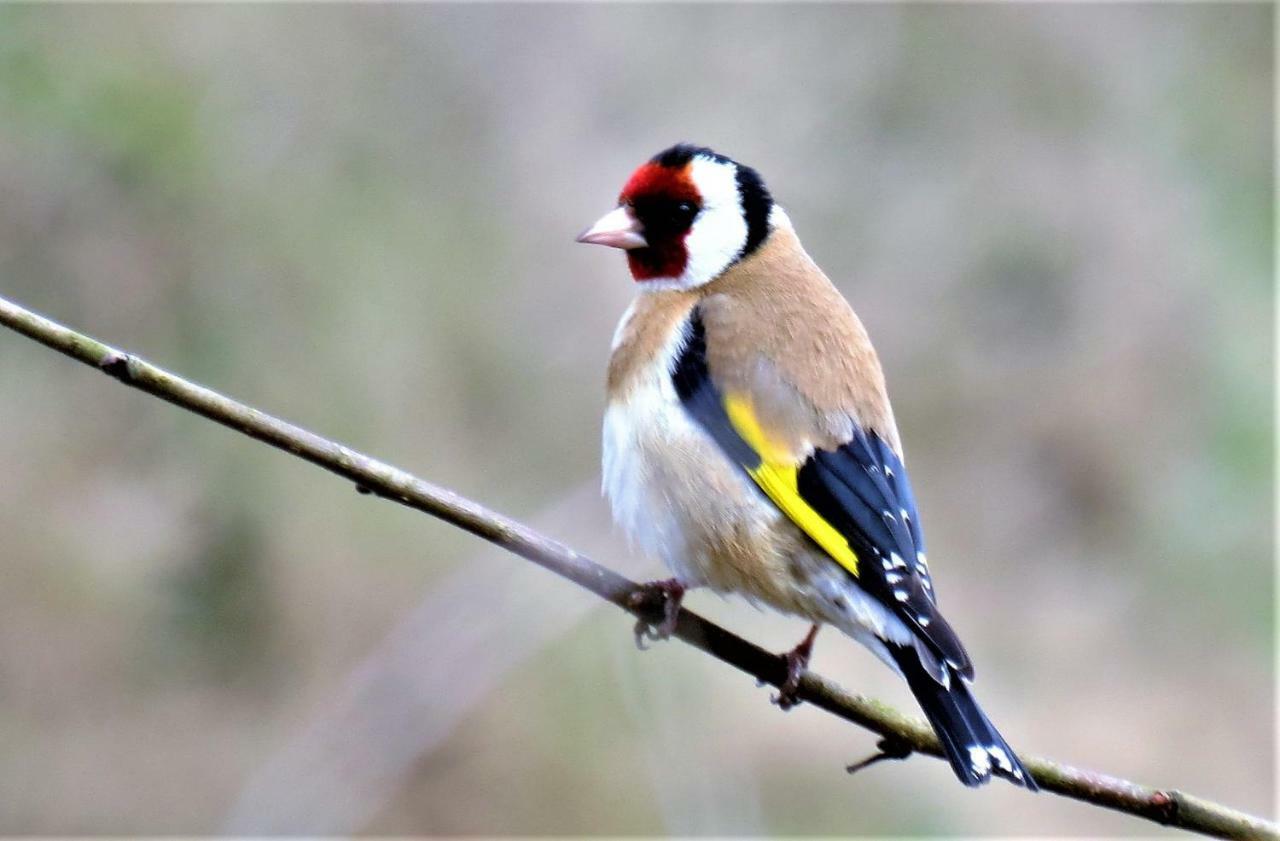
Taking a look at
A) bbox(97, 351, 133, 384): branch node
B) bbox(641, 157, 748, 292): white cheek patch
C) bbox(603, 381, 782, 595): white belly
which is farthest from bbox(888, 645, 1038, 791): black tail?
bbox(97, 351, 133, 384): branch node

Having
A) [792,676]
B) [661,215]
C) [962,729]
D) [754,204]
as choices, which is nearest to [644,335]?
[661,215]

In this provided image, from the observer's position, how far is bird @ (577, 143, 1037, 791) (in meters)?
2.79

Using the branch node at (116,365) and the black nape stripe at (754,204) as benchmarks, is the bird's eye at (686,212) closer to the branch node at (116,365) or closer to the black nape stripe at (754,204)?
the black nape stripe at (754,204)

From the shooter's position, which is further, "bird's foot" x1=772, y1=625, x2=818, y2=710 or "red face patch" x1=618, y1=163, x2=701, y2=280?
"red face patch" x1=618, y1=163, x2=701, y2=280

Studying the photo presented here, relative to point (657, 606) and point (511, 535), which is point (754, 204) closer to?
point (657, 606)

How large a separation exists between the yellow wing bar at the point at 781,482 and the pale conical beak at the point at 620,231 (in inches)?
23.0

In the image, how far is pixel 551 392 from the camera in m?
7.73

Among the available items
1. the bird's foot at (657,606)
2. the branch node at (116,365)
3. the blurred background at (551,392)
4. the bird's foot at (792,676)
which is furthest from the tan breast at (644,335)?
the blurred background at (551,392)

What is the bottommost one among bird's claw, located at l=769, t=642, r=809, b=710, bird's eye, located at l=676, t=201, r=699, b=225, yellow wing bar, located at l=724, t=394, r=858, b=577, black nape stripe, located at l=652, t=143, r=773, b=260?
bird's claw, located at l=769, t=642, r=809, b=710

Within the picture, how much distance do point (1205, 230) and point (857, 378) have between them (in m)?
7.23

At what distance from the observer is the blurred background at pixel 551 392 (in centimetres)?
518

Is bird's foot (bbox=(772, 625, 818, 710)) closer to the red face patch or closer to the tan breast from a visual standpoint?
the tan breast

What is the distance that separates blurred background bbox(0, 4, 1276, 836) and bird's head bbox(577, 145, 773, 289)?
1.45 metres

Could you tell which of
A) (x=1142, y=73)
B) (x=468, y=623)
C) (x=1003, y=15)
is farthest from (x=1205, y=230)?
(x=468, y=623)
